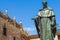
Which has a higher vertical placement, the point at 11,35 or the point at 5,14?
the point at 5,14

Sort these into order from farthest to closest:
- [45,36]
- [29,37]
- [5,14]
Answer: [29,37], [5,14], [45,36]

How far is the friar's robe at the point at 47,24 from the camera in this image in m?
8.44

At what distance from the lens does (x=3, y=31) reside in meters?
32.4

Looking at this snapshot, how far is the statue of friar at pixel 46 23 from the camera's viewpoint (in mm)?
8438

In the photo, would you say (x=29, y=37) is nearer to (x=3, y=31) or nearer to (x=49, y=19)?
(x=3, y=31)

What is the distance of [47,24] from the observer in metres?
8.60

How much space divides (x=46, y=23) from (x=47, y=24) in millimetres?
58

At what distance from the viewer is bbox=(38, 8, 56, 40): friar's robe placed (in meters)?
8.44

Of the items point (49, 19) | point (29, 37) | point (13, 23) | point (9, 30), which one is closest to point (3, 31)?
point (9, 30)

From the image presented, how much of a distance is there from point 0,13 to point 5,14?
1912 millimetres

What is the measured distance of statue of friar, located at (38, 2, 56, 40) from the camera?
8.44 metres

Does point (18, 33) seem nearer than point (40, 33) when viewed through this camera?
No

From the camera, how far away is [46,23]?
8.63m

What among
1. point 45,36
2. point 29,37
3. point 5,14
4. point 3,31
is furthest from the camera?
point 29,37
